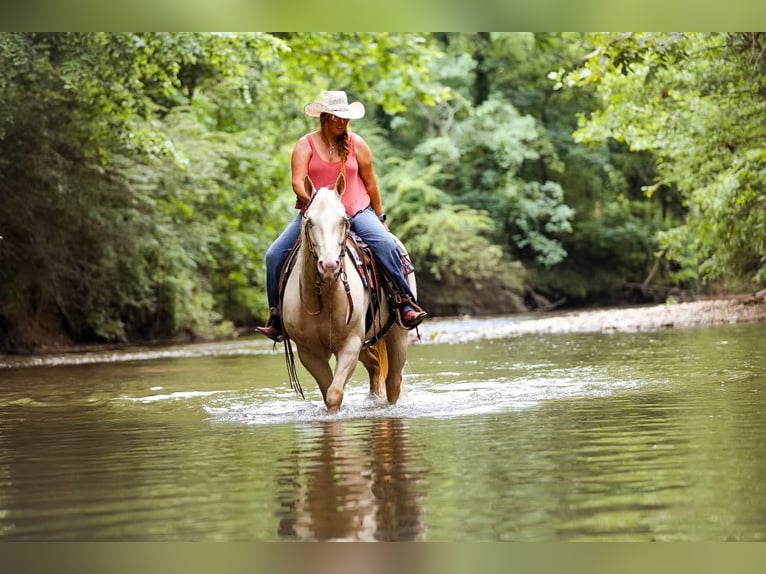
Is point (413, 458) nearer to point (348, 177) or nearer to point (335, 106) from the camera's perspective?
point (348, 177)

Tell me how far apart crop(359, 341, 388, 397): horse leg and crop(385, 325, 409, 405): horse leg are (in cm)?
21

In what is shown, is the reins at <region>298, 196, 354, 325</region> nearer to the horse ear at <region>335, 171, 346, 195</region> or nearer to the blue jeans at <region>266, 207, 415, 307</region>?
the horse ear at <region>335, 171, 346, 195</region>

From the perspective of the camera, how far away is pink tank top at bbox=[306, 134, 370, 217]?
8469mm

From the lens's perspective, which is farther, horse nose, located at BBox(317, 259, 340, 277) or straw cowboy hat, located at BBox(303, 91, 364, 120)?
straw cowboy hat, located at BBox(303, 91, 364, 120)

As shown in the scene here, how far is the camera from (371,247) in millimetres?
8680

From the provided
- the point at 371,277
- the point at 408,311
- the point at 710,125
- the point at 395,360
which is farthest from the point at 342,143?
the point at 710,125

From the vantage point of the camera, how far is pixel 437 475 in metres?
5.50

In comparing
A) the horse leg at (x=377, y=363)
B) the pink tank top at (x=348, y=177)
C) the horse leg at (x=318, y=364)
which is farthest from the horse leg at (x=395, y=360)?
the pink tank top at (x=348, y=177)

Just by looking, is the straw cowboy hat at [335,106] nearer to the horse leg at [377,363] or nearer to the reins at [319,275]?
the reins at [319,275]

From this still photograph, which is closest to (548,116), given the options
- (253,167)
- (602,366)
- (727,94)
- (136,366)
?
(253,167)

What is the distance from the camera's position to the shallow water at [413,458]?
4.53m

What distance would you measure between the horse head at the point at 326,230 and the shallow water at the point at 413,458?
0.97 meters

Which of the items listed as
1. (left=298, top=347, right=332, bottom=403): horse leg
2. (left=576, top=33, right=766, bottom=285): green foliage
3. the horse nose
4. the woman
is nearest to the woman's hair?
the woman
